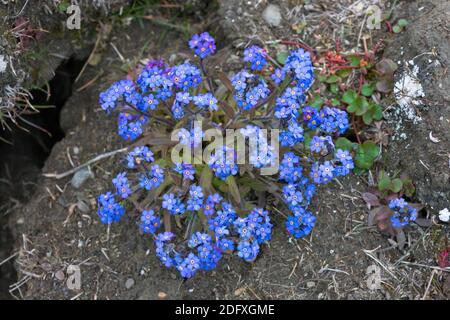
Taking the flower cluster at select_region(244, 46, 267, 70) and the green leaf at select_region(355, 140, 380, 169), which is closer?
the flower cluster at select_region(244, 46, 267, 70)

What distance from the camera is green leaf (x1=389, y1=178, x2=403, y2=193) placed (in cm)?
438

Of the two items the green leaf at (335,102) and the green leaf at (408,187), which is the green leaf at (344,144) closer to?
the green leaf at (335,102)

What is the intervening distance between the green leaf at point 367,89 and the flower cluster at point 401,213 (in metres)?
0.98

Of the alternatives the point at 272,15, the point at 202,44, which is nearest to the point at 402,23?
the point at 272,15

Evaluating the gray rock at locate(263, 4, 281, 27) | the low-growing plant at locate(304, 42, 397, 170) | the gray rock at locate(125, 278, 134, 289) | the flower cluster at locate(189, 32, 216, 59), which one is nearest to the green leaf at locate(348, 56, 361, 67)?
the low-growing plant at locate(304, 42, 397, 170)

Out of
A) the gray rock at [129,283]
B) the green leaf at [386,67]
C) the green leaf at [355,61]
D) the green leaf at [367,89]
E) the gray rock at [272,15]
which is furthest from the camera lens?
the gray rock at [272,15]

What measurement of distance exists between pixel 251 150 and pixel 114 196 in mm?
1296

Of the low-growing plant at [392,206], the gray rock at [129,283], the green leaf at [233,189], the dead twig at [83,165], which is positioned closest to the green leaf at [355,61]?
the low-growing plant at [392,206]

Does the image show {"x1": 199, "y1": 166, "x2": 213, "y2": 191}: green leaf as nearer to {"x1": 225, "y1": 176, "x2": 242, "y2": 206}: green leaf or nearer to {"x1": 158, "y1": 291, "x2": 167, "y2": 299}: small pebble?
{"x1": 225, "y1": 176, "x2": 242, "y2": 206}: green leaf

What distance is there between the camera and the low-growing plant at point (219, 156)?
3.95 meters

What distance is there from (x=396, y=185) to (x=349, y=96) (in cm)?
83

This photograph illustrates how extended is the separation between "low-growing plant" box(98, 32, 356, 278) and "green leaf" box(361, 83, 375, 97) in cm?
53

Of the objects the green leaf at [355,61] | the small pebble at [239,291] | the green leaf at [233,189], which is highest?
the green leaf at [355,61]

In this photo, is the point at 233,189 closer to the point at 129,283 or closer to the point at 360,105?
the point at 129,283
